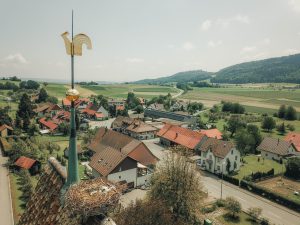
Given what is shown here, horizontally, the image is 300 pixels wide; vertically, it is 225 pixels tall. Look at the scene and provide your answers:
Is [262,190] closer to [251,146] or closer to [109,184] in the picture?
[251,146]

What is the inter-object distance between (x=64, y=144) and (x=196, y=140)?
33.9m

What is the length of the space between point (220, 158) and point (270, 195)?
1162cm

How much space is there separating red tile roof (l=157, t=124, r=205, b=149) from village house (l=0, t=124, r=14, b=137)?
40.3m

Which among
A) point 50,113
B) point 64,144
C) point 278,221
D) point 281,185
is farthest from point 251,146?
point 50,113

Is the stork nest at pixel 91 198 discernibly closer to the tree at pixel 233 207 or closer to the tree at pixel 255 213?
the tree at pixel 233 207

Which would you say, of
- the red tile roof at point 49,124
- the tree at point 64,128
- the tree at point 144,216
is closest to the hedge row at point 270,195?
the tree at point 144,216

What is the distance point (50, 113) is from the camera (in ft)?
350

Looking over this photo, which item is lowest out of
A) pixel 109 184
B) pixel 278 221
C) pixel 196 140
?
pixel 278 221

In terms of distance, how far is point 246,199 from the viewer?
137 ft

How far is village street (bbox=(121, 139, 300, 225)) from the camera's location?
120 ft

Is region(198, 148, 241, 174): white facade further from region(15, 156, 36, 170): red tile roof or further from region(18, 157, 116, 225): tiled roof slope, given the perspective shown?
region(18, 157, 116, 225): tiled roof slope

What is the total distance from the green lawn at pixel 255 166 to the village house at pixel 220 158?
1890 mm

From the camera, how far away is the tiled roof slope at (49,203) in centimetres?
925

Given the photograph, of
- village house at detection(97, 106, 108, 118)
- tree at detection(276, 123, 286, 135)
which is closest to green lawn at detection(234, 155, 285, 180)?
tree at detection(276, 123, 286, 135)
